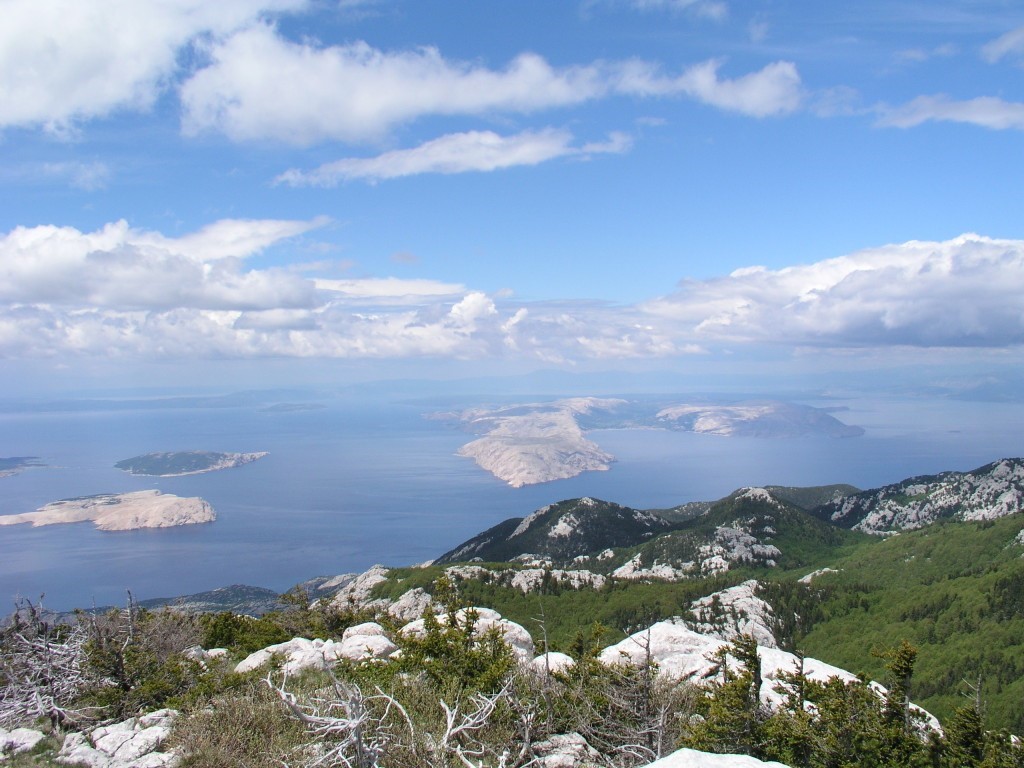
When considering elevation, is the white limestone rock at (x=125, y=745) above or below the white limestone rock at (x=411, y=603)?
above

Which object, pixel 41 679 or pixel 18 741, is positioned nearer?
pixel 18 741

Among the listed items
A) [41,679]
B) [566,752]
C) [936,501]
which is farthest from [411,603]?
[936,501]

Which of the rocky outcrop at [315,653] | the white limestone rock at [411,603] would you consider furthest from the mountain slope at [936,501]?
the rocky outcrop at [315,653]

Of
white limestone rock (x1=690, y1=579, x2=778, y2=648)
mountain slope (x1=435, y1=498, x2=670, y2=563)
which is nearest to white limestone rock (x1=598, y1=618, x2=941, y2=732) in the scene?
white limestone rock (x1=690, y1=579, x2=778, y2=648)

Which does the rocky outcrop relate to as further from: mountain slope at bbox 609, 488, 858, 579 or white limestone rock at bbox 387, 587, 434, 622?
mountain slope at bbox 609, 488, 858, 579

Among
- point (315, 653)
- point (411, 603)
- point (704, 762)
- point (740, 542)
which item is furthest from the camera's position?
point (740, 542)

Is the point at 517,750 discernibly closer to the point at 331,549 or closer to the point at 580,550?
the point at 580,550

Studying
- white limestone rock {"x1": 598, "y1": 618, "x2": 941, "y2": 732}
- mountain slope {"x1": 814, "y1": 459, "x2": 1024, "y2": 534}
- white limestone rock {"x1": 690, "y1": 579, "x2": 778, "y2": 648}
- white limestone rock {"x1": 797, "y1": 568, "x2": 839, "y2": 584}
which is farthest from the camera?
mountain slope {"x1": 814, "y1": 459, "x2": 1024, "y2": 534}

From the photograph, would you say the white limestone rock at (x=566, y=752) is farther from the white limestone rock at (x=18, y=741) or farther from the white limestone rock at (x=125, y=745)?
the white limestone rock at (x=18, y=741)

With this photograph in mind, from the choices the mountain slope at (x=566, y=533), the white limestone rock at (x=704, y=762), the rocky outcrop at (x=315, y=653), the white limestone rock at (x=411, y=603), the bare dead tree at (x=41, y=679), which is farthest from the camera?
the mountain slope at (x=566, y=533)

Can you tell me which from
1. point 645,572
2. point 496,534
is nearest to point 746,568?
point 645,572

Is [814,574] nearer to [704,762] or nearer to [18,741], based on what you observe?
[704,762]
